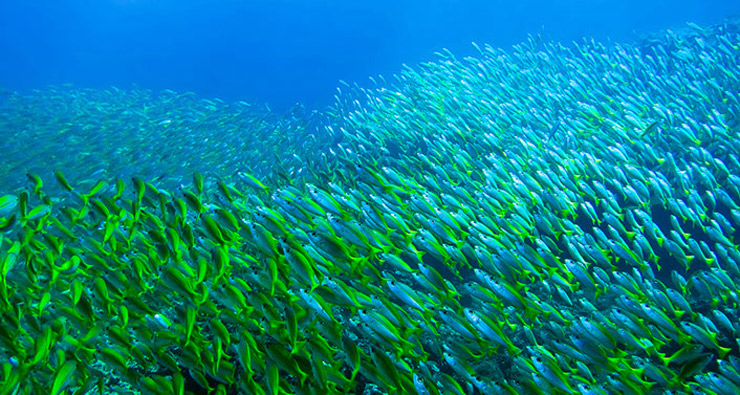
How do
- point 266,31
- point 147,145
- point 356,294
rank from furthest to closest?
1. point 266,31
2. point 147,145
3. point 356,294

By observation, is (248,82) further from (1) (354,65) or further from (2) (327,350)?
(2) (327,350)

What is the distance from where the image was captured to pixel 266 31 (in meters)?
86.1

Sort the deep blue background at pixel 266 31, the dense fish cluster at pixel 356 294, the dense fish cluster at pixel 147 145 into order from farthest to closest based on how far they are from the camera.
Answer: the deep blue background at pixel 266 31 < the dense fish cluster at pixel 147 145 < the dense fish cluster at pixel 356 294

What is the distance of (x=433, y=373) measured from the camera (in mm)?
3941

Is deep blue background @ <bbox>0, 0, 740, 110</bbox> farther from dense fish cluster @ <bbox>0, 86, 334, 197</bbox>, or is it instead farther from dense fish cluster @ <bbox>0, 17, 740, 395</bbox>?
dense fish cluster @ <bbox>0, 17, 740, 395</bbox>

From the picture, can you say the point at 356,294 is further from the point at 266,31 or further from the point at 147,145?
the point at 266,31

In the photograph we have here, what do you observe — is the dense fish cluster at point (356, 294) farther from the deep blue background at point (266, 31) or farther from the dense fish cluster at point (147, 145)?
the deep blue background at point (266, 31)

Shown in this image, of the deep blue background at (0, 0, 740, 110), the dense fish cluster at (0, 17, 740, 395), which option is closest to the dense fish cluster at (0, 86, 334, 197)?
the dense fish cluster at (0, 17, 740, 395)

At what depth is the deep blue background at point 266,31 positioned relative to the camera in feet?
240

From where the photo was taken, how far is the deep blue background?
7300 cm

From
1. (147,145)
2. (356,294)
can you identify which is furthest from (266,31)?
(356,294)

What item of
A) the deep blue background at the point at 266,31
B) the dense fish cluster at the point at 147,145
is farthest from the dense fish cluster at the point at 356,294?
the deep blue background at the point at 266,31

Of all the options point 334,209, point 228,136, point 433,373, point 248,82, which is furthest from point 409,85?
point 248,82

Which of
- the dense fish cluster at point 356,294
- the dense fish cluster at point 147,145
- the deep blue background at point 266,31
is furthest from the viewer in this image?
the deep blue background at point 266,31
